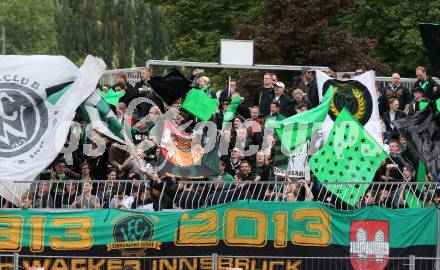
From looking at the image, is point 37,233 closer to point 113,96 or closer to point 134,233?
point 134,233

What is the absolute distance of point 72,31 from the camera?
278 feet

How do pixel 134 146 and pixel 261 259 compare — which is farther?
Result: pixel 134 146

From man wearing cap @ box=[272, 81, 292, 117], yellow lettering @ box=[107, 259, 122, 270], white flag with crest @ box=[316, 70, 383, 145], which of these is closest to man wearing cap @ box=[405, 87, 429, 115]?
white flag with crest @ box=[316, 70, 383, 145]

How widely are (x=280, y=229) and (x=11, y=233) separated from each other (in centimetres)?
447

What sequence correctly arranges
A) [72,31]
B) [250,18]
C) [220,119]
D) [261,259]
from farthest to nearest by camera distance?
[72,31] < [250,18] < [220,119] < [261,259]

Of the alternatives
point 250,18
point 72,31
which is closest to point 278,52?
point 250,18

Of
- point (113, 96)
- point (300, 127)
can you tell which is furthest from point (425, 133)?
point (113, 96)

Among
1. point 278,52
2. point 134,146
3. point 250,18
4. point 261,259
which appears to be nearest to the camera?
point 261,259

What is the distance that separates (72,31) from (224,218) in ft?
213

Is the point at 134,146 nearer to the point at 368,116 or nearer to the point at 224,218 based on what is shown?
the point at 224,218

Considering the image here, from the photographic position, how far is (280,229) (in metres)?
21.2

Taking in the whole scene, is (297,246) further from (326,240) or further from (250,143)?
(250,143)

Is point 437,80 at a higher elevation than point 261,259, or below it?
higher

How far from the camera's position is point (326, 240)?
834 inches
